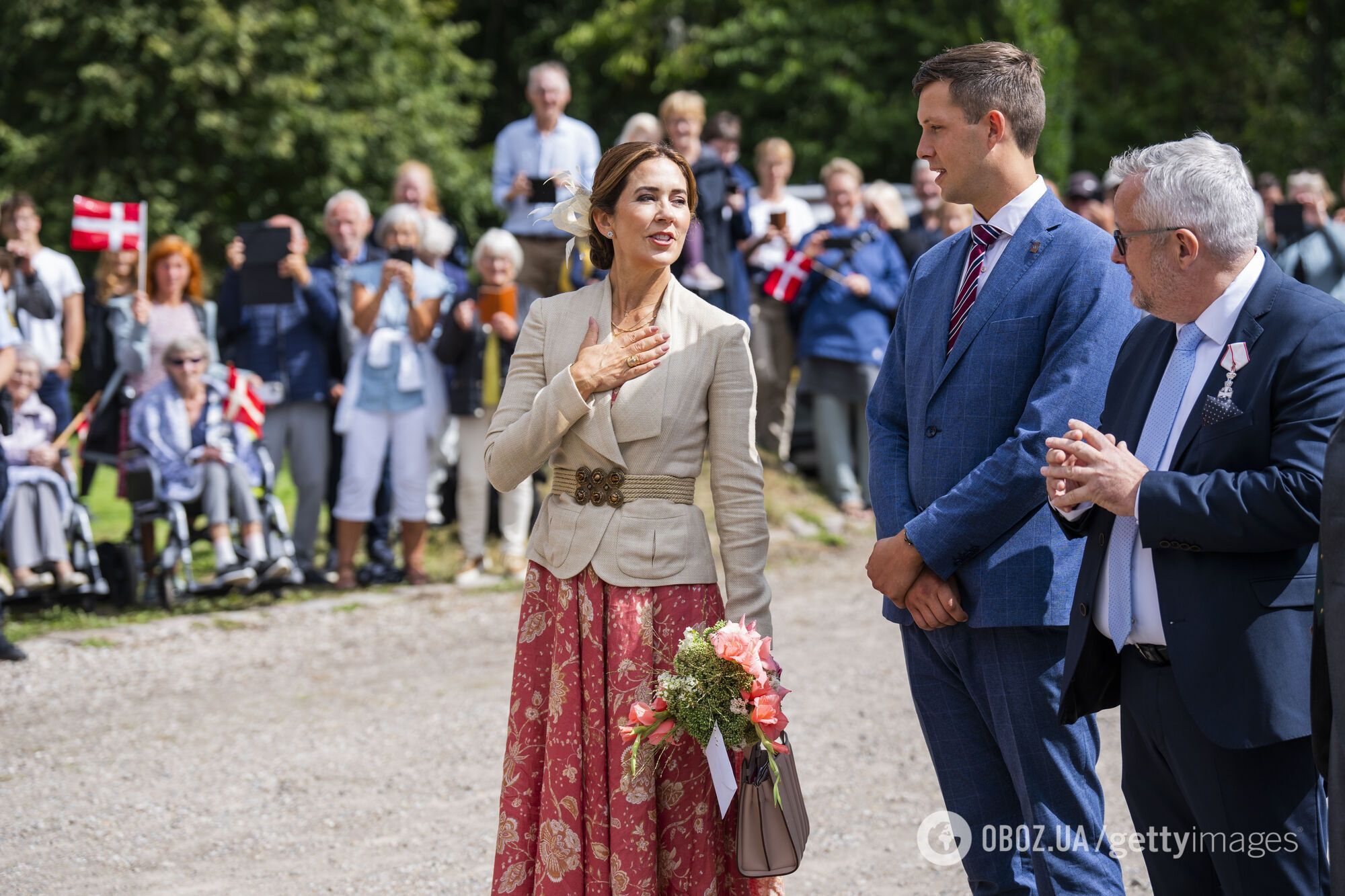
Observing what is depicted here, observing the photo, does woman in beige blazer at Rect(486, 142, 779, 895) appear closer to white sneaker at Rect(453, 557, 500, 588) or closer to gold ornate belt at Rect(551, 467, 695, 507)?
gold ornate belt at Rect(551, 467, 695, 507)

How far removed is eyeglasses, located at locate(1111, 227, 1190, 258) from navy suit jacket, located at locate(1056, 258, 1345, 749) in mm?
231

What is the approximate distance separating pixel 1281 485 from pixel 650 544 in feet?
5.08

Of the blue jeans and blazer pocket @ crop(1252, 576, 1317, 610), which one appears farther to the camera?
the blue jeans

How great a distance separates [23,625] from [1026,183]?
725cm

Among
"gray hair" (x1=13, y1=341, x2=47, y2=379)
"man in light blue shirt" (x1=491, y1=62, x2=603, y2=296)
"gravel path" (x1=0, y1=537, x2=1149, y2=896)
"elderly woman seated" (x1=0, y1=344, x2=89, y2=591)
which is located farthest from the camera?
"man in light blue shirt" (x1=491, y1=62, x2=603, y2=296)

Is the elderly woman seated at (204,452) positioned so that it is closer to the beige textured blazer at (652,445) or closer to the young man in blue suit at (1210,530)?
the beige textured blazer at (652,445)

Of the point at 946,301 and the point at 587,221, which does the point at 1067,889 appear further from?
the point at 587,221

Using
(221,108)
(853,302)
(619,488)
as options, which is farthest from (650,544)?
(221,108)

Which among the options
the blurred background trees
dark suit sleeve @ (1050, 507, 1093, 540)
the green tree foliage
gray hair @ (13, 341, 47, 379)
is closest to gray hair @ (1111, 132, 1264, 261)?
dark suit sleeve @ (1050, 507, 1093, 540)

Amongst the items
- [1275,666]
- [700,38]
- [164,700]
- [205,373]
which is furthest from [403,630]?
[700,38]

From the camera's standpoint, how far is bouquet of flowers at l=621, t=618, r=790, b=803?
133 inches

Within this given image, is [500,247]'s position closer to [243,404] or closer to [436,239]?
[436,239]

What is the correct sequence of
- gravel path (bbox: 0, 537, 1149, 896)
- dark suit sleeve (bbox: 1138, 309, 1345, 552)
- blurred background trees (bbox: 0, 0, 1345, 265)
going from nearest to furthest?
1. dark suit sleeve (bbox: 1138, 309, 1345, 552)
2. gravel path (bbox: 0, 537, 1149, 896)
3. blurred background trees (bbox: 0, 0, 1345, 265)

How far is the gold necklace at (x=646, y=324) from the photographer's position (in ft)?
12.4
